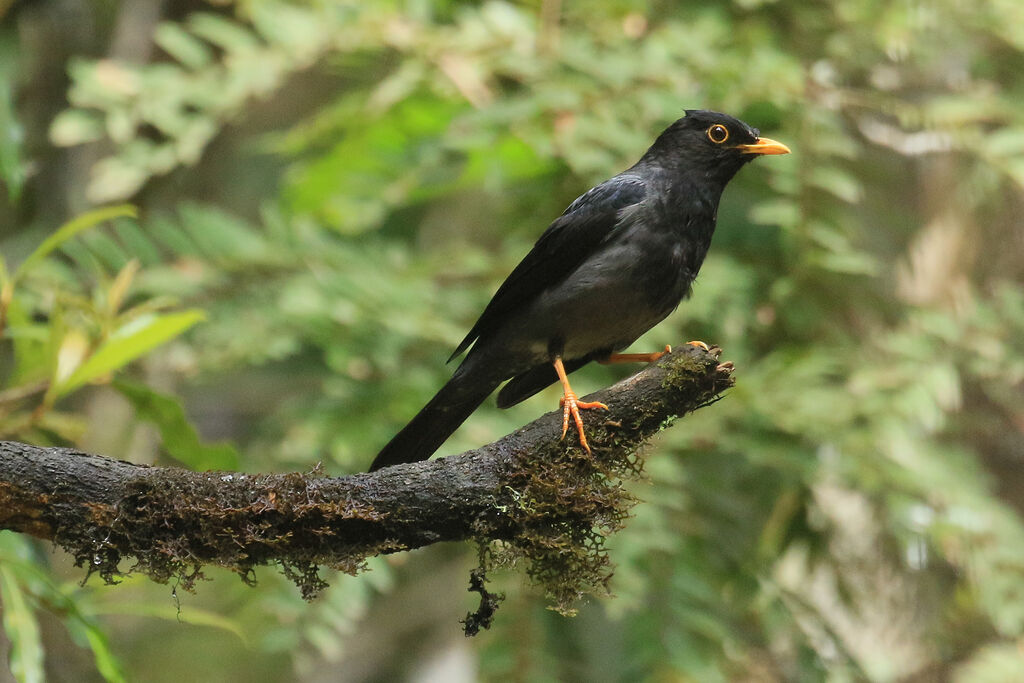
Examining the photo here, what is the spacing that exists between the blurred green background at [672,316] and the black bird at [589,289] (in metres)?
0.98

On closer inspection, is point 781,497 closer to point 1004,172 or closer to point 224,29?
point 1004,172

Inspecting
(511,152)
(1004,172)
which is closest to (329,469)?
(511,152)

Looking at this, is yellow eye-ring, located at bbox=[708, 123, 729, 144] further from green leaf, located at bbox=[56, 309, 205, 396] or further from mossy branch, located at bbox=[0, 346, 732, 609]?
green leaf, located at bbox=[56, 309, 205, 396]

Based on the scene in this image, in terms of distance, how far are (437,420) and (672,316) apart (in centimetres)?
237

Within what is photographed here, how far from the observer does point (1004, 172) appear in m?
5.70

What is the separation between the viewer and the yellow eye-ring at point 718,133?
4.28 meters

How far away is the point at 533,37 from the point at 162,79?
222cm

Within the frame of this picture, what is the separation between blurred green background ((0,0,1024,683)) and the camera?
5297 mm

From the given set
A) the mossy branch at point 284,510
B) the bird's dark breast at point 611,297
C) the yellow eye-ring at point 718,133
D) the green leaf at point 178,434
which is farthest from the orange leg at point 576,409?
the yellow eye-ring at point 718,133

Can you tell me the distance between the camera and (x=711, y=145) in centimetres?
426

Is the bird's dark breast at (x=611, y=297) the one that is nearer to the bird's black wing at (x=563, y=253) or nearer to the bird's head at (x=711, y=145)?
the bird's black wing at (x=563, y=253)

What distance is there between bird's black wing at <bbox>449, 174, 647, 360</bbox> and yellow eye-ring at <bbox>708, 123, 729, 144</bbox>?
19.2 inches

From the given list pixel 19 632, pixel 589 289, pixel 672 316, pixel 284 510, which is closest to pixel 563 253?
pixel 589 289

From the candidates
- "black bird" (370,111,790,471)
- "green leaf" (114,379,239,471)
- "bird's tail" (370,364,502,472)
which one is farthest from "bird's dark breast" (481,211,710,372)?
"green leaf" (114,379,239,471)
